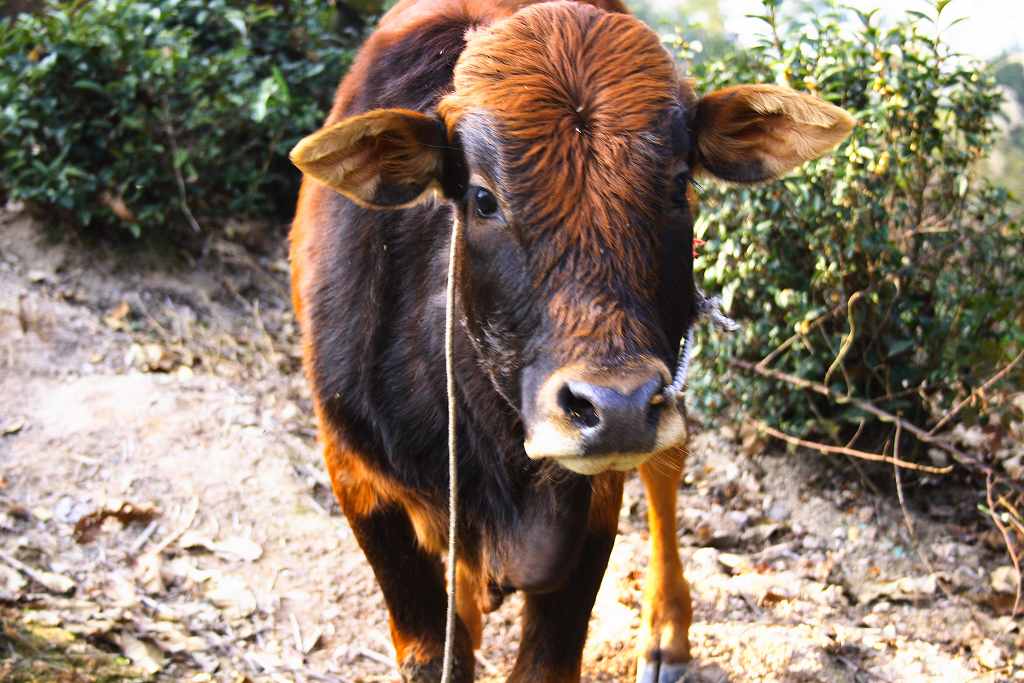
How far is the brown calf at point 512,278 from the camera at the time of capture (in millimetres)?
2943

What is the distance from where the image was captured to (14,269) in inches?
271

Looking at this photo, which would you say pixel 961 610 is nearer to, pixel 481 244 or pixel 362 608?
pixel 362 608

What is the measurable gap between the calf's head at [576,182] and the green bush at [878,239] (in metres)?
2.22

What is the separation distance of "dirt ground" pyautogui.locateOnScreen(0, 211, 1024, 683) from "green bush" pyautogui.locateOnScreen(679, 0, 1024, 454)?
0.65m

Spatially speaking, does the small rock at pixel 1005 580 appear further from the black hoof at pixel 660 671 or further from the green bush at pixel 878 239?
the black hoof at pixel 660 671

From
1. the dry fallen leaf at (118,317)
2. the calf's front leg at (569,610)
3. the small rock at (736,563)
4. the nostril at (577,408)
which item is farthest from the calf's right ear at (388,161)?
the dry fallen leaf at (118,317)

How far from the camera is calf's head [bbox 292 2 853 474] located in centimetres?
281

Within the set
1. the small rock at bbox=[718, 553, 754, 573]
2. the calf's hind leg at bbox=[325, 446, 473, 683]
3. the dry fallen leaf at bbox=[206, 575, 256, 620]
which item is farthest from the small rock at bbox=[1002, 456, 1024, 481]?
the dry fallen leaf at bbox=[206, 575, 256, 620]

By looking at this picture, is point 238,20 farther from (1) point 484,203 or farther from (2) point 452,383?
(1) point 484,203

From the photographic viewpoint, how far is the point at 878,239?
5488 mm

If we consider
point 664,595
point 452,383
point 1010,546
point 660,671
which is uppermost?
point 452,383

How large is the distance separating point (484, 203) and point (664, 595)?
8.19 feet

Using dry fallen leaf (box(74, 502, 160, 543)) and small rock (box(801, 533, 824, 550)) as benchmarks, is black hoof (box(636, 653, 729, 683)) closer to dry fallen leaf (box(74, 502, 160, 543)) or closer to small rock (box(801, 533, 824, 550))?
small rock (box(801, 533, 824, 550))

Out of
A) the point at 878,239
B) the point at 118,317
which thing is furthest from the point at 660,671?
the point at 118,317
